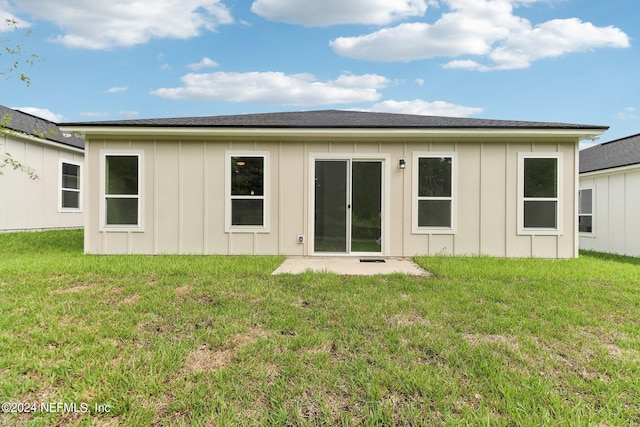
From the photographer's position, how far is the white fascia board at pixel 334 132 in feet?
21.3

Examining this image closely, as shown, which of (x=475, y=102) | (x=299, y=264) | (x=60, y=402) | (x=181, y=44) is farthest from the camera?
(x=475, y=102)

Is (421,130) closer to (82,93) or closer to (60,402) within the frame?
(60,402)

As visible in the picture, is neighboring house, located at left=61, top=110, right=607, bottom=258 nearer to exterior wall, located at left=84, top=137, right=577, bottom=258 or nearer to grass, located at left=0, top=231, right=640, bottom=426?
exterior wall, located at left=84, top=137, right=577, bottom=258

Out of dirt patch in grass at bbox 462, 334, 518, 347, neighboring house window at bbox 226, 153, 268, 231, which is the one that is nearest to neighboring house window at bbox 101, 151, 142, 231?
neighboring house window at bbox 226, 153, 268, 231

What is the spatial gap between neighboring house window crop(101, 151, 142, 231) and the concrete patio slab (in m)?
3.64

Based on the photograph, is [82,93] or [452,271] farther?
[82,93]

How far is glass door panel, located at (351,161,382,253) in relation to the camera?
700 cm

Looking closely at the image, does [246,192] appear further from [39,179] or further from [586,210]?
[586,210]

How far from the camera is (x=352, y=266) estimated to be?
590cm

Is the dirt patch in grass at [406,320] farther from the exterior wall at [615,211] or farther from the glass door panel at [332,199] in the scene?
the exterior wall at [615,211]

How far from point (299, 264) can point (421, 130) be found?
11.9ft

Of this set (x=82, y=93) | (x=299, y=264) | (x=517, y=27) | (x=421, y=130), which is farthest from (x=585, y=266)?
(x=82, y=93)

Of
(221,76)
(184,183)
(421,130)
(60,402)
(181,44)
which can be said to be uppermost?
(221,76)

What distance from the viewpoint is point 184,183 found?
700cm
